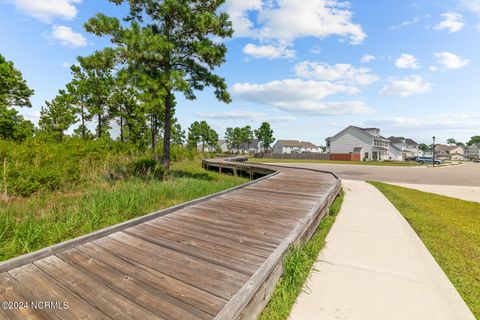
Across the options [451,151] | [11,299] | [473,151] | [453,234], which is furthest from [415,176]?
[473,151]

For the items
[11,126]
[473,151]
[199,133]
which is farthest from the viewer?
[473,151]

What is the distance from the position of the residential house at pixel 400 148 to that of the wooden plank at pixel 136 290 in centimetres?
6640

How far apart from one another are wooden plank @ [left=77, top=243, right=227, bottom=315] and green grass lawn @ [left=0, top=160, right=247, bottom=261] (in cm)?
158

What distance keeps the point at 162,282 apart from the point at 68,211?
416cm

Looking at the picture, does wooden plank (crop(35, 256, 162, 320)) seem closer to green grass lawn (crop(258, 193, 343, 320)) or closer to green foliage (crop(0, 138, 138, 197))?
green grass lawn (crop(258, 193, 343, 320))

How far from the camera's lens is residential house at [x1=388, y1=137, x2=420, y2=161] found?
6019 centimetres

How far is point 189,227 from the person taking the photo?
4.10 metres

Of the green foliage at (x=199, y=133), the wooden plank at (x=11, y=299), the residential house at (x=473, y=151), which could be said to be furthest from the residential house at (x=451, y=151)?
the wooden plank at (x=11, y=299)

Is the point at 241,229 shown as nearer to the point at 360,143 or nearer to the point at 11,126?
the point at 11,126

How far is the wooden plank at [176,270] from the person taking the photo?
2421 mm

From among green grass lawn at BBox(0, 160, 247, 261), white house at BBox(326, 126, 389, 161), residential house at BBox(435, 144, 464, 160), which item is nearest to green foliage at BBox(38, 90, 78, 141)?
green grass lawn at BBox(0, 160, 247, 261)

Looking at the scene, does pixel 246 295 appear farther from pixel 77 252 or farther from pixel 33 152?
pixel 33 152

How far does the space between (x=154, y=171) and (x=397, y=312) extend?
9306 millimetres

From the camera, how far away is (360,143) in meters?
49.2
